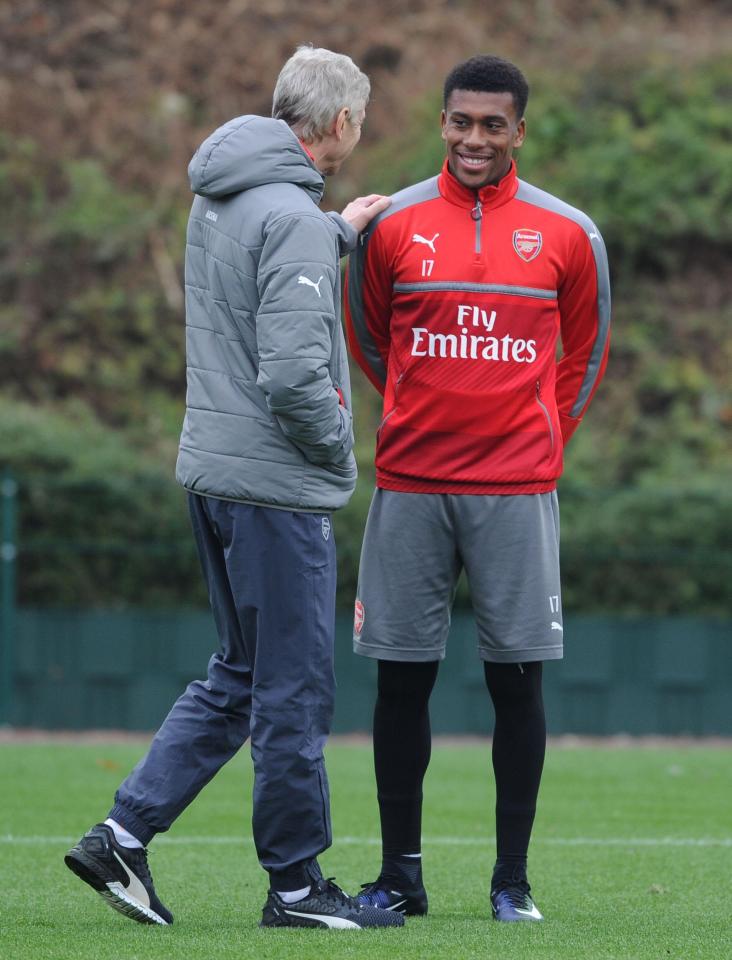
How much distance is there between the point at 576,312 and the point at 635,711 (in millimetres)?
6919

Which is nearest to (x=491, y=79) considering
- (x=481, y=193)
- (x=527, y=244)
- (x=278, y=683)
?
(x=481, y=193)

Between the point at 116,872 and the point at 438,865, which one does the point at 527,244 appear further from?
the point at 438,865

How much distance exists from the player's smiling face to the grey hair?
0.38 meters

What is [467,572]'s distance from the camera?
449cm

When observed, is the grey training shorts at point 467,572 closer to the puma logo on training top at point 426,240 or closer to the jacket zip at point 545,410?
the jacket zip at point 545,410

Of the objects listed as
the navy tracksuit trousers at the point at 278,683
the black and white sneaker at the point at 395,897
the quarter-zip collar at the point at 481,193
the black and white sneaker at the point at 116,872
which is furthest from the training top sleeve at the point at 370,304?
the black and white sneaker at the point at 116,872

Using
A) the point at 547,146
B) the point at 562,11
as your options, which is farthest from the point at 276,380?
the point at 562,11

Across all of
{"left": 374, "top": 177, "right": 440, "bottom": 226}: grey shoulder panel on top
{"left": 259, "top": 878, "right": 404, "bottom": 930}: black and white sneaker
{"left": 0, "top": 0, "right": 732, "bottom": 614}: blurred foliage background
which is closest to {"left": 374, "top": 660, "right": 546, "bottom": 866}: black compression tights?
{"left": 259, "top": 878, "right": 404, "bottom": 930}: black and white sneaker

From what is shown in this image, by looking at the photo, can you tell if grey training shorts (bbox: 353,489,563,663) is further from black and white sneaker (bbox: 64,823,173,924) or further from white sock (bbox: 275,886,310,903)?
A: black and white sneaker (bbox: 64,823,173,924)

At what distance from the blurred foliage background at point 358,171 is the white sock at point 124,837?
755 cm

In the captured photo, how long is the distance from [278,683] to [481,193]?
142cm

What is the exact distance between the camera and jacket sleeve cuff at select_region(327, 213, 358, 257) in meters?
4.14

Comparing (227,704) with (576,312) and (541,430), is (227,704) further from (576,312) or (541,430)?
(576,312)

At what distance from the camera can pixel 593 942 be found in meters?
3.95
